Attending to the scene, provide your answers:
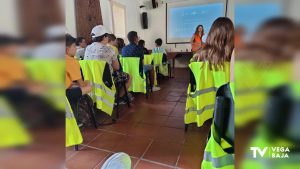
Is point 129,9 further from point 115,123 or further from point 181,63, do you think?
point 115,123

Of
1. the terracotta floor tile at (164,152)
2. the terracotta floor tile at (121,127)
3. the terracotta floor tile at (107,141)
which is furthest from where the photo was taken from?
the terracotta floor tile at (121,127)

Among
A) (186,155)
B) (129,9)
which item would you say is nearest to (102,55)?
(186,155)

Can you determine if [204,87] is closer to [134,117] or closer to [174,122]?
[174,122]

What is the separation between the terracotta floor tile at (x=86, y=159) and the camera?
1.48 m

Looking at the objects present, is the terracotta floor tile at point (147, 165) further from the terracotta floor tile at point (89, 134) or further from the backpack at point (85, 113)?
the backpack at point (85, 113)

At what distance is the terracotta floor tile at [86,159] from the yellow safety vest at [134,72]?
1.49 metres

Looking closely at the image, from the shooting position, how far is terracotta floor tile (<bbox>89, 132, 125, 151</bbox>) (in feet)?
5.74

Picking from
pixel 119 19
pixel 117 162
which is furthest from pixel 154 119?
pixel 119 19

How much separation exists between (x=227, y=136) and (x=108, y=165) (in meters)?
0.64

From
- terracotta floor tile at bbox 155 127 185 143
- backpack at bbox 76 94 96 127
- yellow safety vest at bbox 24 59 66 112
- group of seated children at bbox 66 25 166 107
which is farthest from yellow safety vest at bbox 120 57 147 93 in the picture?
yellow safety vest at bbox 24 59 66 112

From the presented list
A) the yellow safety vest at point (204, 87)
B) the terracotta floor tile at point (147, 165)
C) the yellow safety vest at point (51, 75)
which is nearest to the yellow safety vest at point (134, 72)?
the yellow safety vest at point (204, 87)

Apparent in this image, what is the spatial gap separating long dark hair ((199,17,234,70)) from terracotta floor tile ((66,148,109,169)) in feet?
3.68

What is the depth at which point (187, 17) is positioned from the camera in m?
6.35

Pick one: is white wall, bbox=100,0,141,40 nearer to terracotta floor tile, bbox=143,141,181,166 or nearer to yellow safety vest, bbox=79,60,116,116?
yellow safety vest, bbox=79,60,116,116
